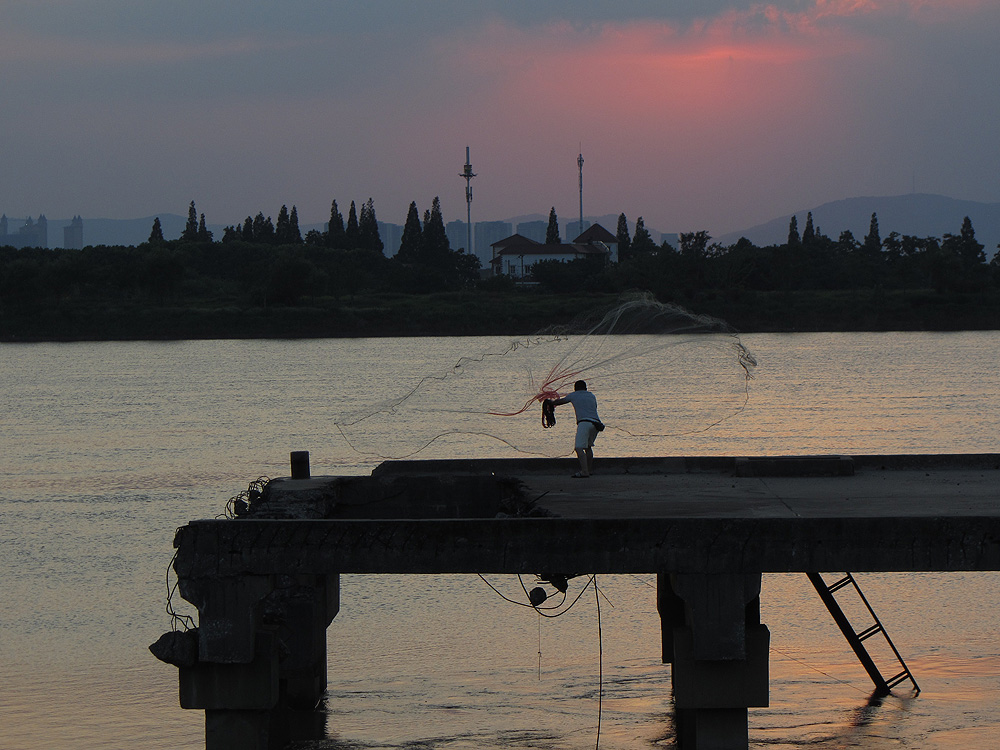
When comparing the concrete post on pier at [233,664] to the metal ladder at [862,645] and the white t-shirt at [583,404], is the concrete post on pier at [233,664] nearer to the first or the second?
the white t-shirt at [583,404]

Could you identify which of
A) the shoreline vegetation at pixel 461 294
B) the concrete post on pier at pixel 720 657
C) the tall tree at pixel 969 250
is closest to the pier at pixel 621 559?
the concrete post on pier at pixel 720 657

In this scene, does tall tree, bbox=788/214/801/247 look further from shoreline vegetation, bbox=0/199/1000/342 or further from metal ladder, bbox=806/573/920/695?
metal ladder, bbox=806/573/920/695

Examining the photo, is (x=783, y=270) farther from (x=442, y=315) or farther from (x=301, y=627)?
(x=301, y=627)

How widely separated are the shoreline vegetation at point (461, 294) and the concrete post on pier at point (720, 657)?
381 ft

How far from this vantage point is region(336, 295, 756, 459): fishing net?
1733 cm

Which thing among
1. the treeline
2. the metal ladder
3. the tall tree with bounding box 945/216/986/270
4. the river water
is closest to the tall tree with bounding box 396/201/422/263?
the treeline

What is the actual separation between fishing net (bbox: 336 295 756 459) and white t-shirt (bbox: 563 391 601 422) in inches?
10.4

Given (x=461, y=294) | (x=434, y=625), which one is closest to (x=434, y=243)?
(x=461, y=294)

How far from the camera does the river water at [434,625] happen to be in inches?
700

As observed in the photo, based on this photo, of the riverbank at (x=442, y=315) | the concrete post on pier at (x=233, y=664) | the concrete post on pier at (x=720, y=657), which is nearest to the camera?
the concrete post on pier at (x=720, y=657)

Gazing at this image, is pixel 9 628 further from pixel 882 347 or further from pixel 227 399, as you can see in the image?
pixel 882 347

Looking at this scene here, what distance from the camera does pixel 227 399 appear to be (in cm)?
7775

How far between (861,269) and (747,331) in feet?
85.1

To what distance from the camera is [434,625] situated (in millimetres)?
23312
